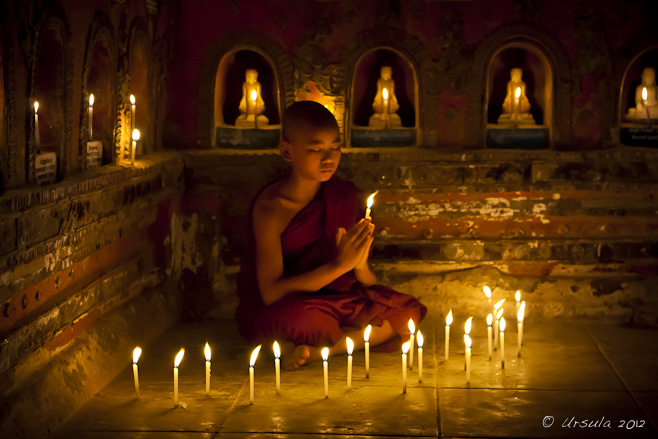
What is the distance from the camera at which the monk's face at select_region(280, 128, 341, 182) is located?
6883mm

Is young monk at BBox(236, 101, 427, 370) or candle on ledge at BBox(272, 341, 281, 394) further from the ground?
young monk at BBox(236, 101, 427, 370)

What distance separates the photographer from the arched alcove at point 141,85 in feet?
25.9

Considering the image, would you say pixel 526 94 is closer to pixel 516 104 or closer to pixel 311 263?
pixel 516 104

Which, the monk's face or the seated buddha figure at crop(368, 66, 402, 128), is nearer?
the monk's face

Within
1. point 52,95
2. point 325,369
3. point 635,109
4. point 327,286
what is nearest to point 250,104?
point 327,286

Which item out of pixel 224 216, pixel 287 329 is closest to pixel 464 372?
pixel 287 329

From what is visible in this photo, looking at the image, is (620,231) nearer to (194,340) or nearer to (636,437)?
(636,437)

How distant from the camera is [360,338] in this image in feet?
23.5

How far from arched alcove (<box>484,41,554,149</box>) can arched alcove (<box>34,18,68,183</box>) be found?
156 inches

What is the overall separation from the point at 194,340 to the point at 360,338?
1.52 meters

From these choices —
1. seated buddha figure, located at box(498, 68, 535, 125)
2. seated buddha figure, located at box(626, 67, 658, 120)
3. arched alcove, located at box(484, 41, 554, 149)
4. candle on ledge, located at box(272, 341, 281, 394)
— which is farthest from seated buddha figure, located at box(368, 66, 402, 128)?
candle on ledge, located at box(272, 341, 281, 394)

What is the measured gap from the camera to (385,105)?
29.0 ft

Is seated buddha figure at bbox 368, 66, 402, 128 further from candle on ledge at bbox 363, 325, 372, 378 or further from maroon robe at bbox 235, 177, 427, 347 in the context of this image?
candle on ledge at bbox 363, 325, 372, 378

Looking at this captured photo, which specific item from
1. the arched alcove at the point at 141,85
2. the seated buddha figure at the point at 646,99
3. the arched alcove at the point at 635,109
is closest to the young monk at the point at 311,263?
the arched alcove at the point at 141,85
